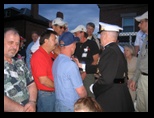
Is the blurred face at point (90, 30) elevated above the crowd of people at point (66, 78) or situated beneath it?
elevated above

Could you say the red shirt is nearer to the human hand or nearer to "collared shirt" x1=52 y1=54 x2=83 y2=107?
"collared shirt" x1=52 y1=54 x2=83 y2=107

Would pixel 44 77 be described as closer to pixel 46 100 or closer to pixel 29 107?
pixel 46 100

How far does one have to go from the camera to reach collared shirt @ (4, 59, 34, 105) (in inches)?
105

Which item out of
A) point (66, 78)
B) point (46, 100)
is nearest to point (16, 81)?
point (66, 78)

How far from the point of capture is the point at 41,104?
11.8 feet

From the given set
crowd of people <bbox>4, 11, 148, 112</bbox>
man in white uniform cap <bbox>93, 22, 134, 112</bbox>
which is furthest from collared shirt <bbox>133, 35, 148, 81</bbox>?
man in white uniform cap <bbox>93, 22, 134, 112</bbox>

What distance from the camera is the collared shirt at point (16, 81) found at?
2.66 metres

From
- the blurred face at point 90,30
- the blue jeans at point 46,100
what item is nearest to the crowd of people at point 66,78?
the blue jeans at point 46,100

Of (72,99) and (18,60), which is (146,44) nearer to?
(72,99)

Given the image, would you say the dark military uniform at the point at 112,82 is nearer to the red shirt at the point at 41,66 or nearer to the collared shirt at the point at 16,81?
the red shirt at the point at 41,66

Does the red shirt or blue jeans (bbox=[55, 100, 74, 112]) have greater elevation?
the red shirt

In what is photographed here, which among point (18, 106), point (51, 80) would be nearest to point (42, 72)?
point (51, 80)

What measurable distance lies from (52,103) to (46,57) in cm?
79

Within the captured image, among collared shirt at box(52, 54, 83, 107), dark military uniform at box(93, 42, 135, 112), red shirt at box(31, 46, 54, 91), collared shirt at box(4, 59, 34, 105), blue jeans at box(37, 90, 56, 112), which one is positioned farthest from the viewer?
blue jeans at box(37, 90, 56, 112)
